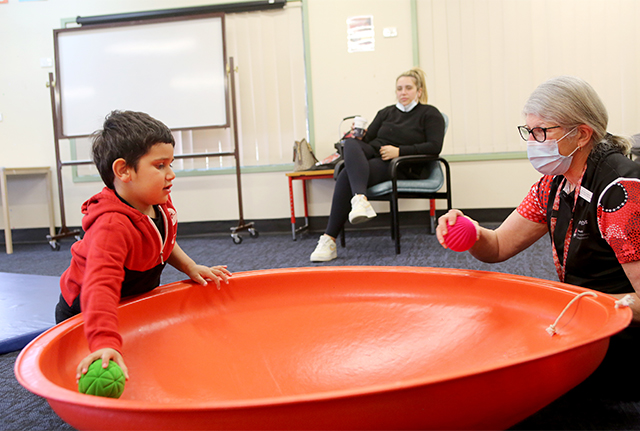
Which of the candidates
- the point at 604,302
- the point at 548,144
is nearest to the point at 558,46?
the point at 548,144

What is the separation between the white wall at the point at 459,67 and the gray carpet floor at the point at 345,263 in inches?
16.6

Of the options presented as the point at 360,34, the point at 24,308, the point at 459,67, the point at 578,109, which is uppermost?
the point at 360,34

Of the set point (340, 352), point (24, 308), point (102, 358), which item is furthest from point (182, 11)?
point (102, 358)

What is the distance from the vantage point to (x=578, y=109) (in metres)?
0.95

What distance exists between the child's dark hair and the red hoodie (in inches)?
2.9

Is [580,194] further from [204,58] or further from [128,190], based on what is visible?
[204,58]

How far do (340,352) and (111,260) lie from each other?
0.51 metres

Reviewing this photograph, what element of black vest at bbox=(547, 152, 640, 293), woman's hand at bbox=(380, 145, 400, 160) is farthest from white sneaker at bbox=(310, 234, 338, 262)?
black vest at bbox=(547, 152, 640, 293)

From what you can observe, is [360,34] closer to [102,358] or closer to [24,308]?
[24,308]

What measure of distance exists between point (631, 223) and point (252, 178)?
3.31m

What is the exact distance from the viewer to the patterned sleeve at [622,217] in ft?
2.72

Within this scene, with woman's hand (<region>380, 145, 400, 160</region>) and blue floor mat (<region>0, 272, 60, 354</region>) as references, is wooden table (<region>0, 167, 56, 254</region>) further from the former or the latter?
woman's hand (<region>380, 145, 400, 160</region>)

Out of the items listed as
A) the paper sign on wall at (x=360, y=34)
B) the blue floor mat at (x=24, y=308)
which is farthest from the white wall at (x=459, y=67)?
the blue floor mat at (x=24, y=308)

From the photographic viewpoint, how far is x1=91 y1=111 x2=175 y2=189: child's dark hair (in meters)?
1.02
